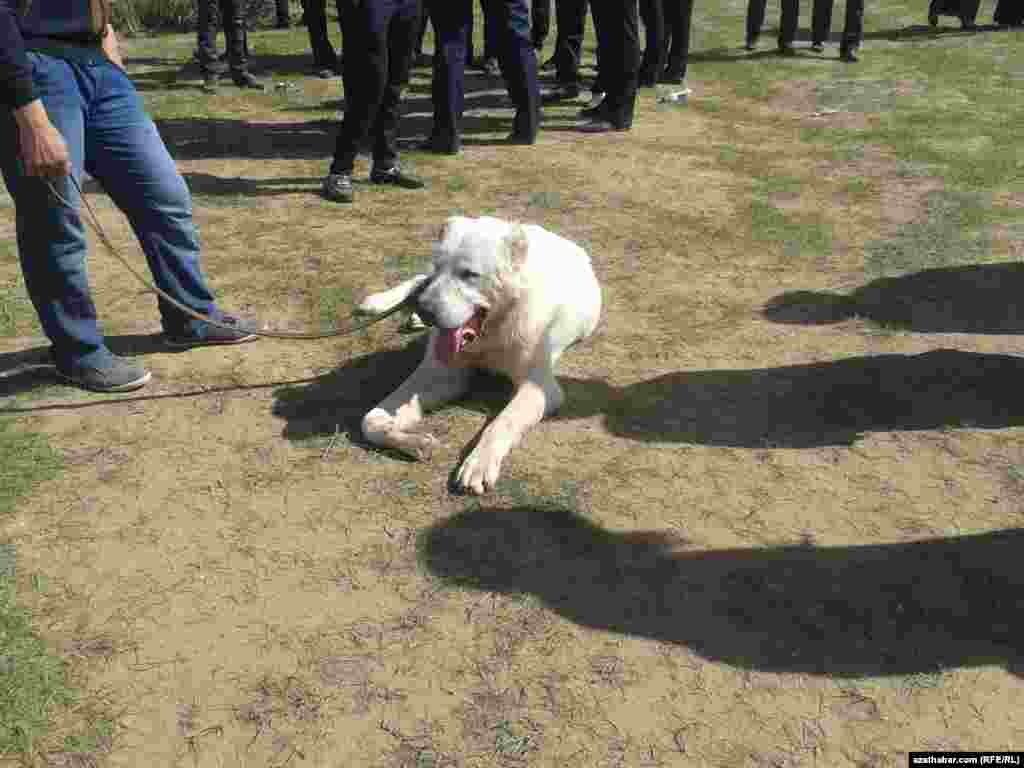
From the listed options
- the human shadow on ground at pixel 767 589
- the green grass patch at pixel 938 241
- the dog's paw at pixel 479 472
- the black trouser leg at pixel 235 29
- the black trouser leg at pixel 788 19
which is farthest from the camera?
the black trouser leg at pixel 788 19

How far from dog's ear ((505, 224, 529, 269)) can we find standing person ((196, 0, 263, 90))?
24.4 feet

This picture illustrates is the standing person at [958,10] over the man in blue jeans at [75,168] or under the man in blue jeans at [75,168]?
over

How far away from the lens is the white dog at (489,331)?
365cm

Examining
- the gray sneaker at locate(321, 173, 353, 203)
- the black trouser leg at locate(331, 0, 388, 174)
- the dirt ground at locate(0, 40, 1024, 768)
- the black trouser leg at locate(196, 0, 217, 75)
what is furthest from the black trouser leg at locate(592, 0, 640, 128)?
the black trouser leg at locate(196, 0, 217, 75)

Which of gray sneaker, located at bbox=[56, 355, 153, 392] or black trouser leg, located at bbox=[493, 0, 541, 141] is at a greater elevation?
black trouser leg, located at bbox=[493, 0, 541, 141]

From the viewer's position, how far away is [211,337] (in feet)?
15.0

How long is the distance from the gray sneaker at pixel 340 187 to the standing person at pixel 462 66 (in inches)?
56.7

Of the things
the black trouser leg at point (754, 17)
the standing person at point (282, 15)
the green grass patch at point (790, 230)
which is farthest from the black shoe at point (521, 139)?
the standing person at point (282, 15)

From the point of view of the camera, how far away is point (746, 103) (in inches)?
383

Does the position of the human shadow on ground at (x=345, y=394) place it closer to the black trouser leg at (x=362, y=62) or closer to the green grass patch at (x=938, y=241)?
the black trouser leg at (x=362, y=62)

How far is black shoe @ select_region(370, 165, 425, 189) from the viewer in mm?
6895

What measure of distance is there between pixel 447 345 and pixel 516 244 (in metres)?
0.55

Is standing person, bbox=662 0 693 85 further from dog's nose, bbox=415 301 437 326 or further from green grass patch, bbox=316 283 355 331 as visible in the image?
dog's nose, bbox=415 301 437 326

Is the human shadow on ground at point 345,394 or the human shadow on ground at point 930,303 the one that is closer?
the human shadow on ground at point 345,394
